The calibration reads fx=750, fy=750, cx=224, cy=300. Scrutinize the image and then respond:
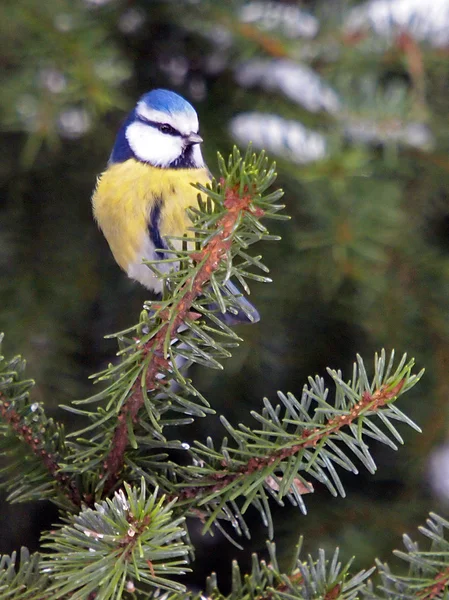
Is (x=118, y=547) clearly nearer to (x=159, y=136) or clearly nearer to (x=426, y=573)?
(x=426, y=573)

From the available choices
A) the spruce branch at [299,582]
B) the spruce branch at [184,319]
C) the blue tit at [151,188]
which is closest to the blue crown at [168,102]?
the blue tit at [151,188]

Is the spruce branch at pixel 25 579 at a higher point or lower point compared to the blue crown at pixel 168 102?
lower

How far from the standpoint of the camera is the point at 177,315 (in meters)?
0.55

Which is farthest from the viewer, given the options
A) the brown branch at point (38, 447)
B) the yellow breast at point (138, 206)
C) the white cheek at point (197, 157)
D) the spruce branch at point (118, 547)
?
the white cheek at point (197, 157)

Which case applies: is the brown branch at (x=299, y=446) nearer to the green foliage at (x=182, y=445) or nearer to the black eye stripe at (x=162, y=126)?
the green foliage at (x=182, y=445)

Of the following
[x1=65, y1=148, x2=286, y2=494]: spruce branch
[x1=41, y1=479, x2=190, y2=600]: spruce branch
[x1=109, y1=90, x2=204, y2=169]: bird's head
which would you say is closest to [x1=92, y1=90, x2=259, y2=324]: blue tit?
[x1=109, y1=90, x2=204, y2=169]: bird's head

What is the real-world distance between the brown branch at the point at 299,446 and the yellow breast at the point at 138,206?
50 cm

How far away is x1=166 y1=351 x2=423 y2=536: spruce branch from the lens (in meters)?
0.52

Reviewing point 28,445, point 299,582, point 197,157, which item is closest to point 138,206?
point 197,157

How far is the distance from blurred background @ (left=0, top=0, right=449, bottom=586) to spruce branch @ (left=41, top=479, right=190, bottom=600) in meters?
0.59

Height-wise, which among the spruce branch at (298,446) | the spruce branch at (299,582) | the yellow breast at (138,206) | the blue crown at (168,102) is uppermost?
the blue crown at (168,102)

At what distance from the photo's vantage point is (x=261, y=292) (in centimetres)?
114

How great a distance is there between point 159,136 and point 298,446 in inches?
28.7

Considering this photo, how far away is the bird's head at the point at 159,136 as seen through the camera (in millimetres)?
1068
